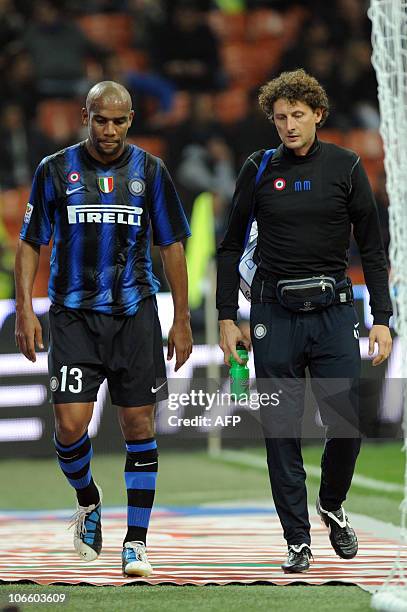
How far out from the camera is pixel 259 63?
1712cm

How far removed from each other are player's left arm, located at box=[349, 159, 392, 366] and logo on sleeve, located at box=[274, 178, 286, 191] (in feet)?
0.99

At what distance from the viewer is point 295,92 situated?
5586mm

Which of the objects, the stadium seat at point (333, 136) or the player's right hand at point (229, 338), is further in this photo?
the stadium seat at point (333, 136)

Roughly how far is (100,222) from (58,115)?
10.2 m

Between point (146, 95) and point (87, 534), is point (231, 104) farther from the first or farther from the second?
point (87, 534)

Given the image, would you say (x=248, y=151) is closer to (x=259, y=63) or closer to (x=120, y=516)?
(x=259, y=63)

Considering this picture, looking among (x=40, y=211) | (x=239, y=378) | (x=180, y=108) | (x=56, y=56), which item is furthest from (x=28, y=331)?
(x=180, y=108)

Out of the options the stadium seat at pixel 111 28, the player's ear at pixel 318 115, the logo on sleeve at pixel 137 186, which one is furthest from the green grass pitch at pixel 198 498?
the stadium seat at pixel 111 28

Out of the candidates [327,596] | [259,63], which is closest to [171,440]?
[327,596]

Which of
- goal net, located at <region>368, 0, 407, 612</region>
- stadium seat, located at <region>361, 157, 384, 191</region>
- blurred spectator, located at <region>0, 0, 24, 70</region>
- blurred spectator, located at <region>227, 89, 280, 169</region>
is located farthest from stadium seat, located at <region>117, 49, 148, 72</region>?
goal net, located at <region>368, 0, 407, 612</region>

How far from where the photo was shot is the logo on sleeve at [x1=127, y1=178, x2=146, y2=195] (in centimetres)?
567

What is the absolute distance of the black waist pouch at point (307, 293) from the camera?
18.5 ft

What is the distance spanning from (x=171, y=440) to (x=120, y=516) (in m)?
2.80

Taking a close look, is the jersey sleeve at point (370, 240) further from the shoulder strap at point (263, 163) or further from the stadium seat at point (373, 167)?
the stadium seat at point (373, 167)
